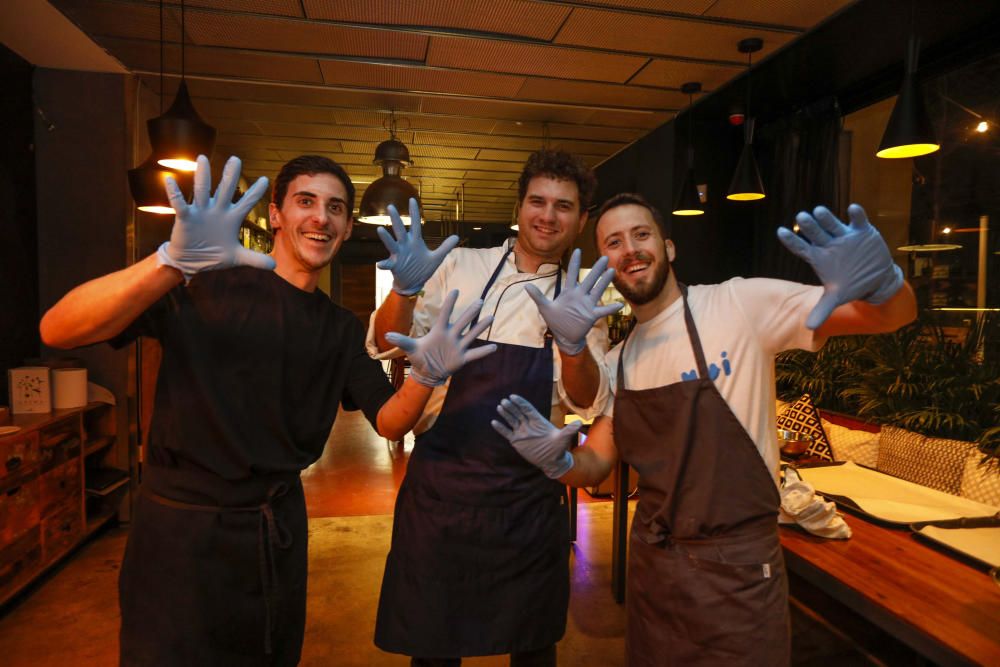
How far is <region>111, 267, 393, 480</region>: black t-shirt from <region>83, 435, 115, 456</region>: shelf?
2641 mm

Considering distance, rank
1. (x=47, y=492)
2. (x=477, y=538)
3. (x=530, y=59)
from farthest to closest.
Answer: (x=530, y=59) → (x=47, y=492) → (x=477, y=538)

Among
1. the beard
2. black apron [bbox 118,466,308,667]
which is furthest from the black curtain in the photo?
black apron [bbox 118,466,308,667]

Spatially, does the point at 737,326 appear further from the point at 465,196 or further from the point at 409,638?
the point at 465,196

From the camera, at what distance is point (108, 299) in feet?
3.57

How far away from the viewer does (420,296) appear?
1.74 metres

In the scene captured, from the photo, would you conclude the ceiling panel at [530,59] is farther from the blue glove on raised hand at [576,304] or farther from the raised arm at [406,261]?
the blue glove on raised hand at [576,304]

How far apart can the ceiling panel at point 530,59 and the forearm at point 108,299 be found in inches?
117

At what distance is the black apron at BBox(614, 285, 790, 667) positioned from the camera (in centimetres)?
129

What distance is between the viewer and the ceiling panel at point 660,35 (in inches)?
130

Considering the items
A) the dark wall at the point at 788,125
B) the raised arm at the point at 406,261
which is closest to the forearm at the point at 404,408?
the raised arm at the point at 406,261

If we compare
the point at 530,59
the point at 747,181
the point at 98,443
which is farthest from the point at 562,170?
the point at 98,443

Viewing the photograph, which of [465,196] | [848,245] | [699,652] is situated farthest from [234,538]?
[465,196]

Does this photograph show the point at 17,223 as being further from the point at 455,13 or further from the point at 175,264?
the point at 175,264

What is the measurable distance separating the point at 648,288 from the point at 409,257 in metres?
0.61
